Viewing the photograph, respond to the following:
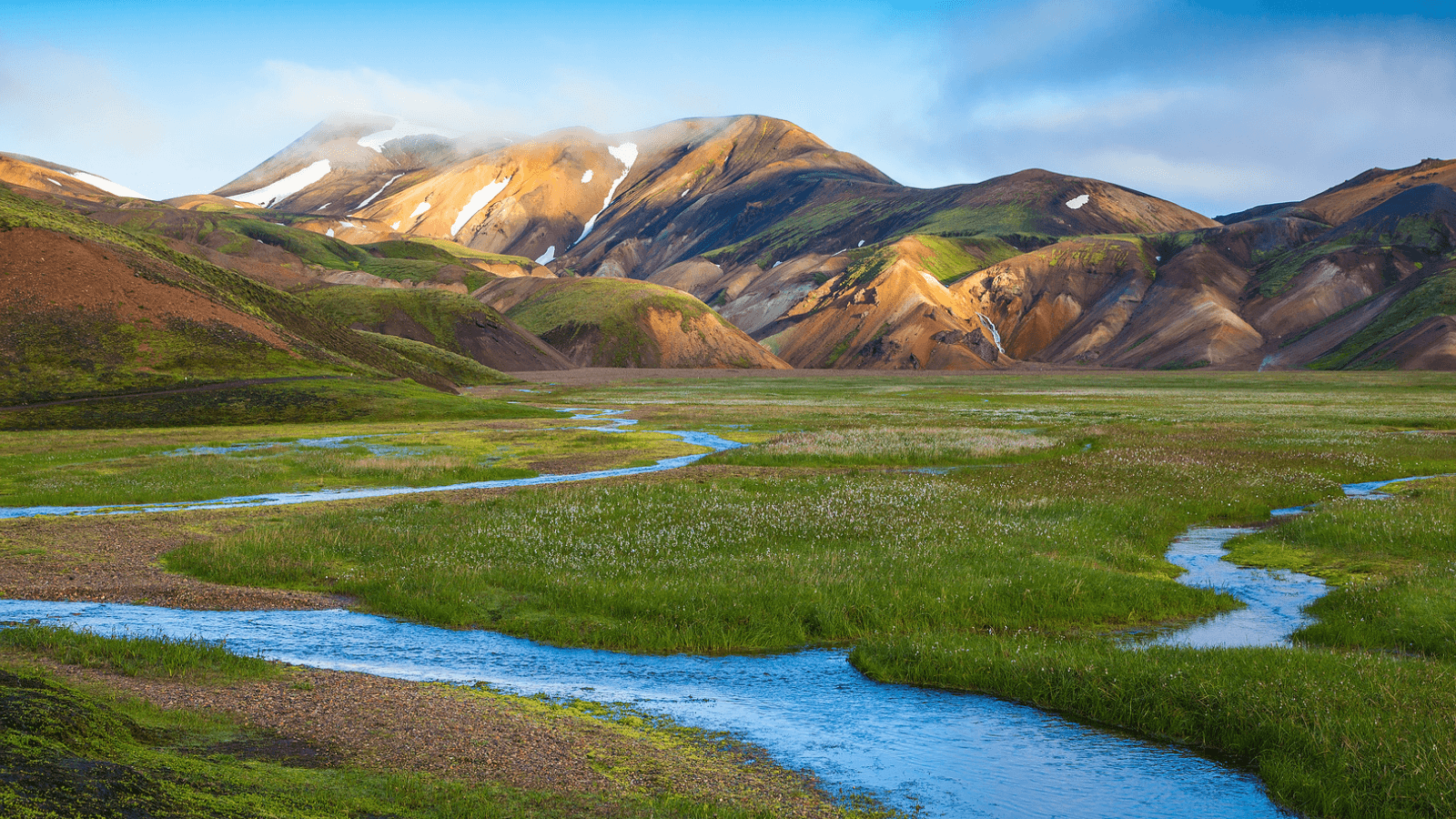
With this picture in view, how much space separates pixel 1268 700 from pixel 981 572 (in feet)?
30.5

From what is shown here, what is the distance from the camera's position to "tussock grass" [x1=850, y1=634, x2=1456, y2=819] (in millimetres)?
10992

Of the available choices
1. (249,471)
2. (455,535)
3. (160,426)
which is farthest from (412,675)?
(160,426)

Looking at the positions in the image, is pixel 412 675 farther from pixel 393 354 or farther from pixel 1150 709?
pixel 393 354

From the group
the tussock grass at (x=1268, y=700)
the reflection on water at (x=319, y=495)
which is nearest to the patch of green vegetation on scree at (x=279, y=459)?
the reflection on water at (x=319, y=495)

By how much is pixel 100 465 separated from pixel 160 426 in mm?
31942

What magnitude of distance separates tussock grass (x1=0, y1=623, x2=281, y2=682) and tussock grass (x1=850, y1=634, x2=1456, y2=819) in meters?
10.5

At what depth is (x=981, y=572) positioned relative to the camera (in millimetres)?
22266

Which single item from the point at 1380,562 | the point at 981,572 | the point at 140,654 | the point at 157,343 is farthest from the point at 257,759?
the point at 157,343

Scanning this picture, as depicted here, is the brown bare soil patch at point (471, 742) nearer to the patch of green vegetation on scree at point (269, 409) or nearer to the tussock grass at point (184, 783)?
the tussock grass at point (184, 783)

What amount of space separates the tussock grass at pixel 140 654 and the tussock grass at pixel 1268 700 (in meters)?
10.5

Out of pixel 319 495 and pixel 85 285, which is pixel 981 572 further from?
pixel 85 285

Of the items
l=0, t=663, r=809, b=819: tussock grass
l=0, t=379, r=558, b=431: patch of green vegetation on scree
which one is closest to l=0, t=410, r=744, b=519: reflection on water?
l=0, t=663, r=809, b=819: tussock grass

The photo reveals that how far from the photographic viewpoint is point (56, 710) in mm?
9000

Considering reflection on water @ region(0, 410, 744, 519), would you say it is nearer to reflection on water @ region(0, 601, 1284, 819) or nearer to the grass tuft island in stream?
reflection on water @ region(0, 601, 1284, 819)
